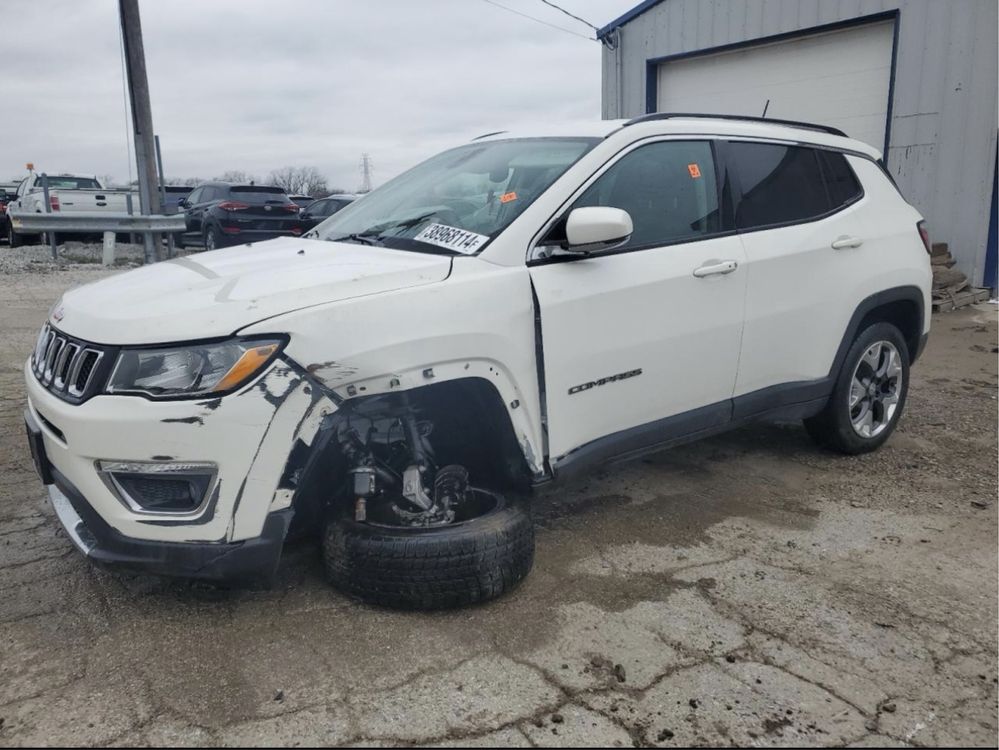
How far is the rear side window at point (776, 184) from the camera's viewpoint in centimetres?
393

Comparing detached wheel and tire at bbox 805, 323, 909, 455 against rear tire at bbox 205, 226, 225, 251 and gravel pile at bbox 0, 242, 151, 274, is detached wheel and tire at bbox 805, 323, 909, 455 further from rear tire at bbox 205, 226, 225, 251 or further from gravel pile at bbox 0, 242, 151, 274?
rear tire at bbox 205, 226, 225, 251

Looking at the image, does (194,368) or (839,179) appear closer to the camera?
(194,368)

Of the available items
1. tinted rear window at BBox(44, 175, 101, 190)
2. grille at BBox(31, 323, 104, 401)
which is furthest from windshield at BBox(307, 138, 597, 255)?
tinted rear window at BBox(44, 175, 101, 190)

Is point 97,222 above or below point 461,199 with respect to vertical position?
below

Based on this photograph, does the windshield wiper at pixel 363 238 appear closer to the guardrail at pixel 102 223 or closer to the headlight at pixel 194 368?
the headlight at pixel 194 368

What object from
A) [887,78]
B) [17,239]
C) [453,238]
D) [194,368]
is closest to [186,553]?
[194,368]

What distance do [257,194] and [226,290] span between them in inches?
550

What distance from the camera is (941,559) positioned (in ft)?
11.4

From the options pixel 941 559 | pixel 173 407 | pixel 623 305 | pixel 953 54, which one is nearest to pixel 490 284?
pixel 623 305

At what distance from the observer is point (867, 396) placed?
15.3ft

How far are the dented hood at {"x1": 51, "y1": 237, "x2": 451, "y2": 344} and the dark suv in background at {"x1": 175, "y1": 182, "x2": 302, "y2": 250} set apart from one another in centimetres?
1154

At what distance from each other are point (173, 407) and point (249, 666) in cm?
86

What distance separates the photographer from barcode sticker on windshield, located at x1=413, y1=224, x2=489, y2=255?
3.10 metres

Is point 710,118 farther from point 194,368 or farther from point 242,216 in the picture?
point 242,216
